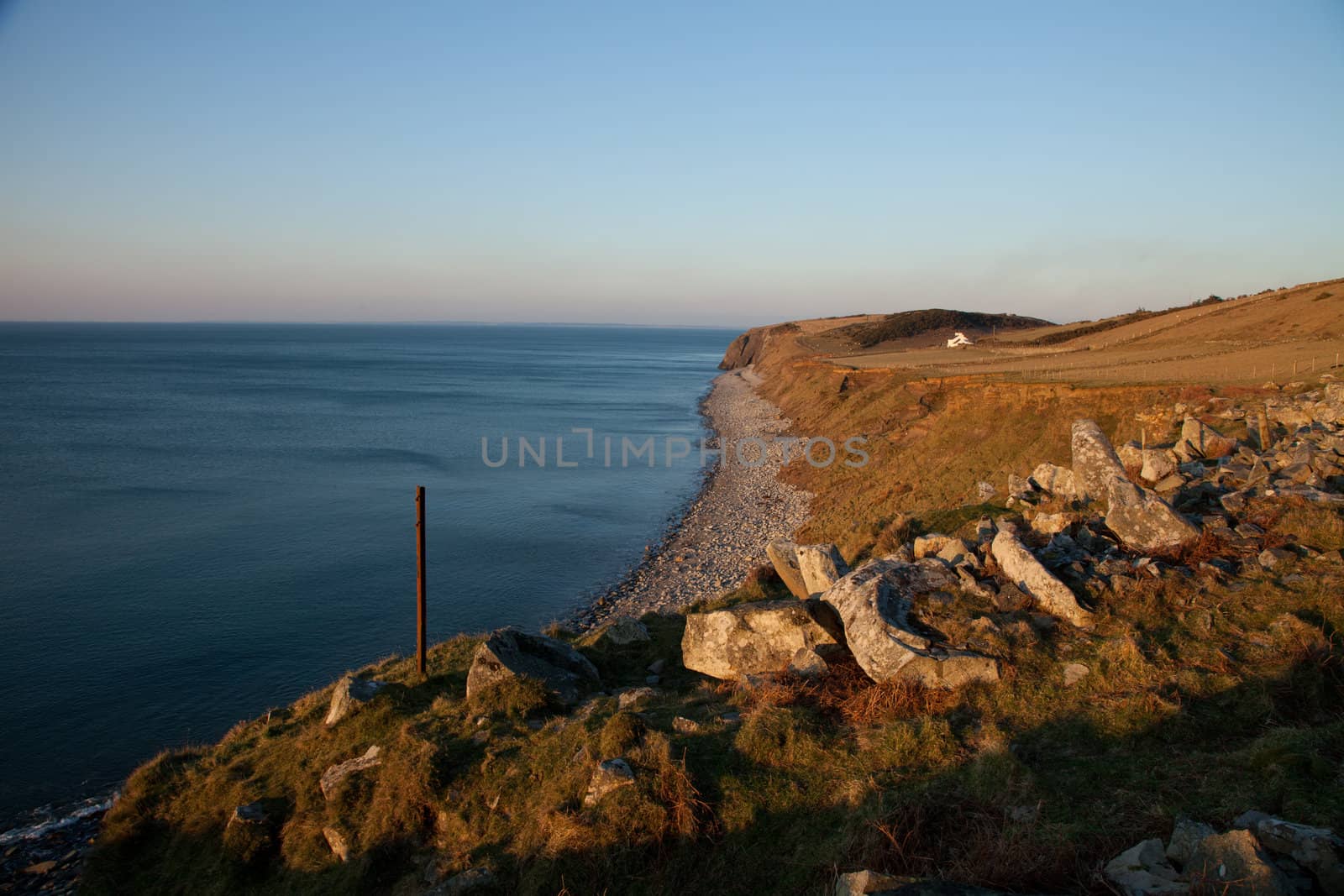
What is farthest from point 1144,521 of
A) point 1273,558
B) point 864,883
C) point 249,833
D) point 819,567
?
point 249,833

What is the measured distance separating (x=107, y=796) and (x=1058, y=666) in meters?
18.7

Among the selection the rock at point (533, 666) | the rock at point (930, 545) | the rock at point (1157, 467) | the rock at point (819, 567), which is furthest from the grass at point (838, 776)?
the rock at point (1157, 467)

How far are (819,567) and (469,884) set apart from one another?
824 cm

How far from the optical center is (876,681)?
986 cm

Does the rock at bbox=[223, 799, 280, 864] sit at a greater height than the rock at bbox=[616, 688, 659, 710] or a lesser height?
lesser

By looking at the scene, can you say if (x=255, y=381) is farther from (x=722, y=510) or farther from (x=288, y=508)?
(x=722, y=510)

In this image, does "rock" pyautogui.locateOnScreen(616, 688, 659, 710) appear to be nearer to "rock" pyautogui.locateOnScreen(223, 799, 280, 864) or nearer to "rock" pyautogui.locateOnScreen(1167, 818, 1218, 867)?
"rock" pyautogui.locateOnScreen(223, 799, 280, 864)

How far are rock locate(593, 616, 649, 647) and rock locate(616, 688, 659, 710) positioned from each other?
126 inches

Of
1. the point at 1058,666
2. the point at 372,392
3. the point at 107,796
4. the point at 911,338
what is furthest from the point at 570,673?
the point at 911,338

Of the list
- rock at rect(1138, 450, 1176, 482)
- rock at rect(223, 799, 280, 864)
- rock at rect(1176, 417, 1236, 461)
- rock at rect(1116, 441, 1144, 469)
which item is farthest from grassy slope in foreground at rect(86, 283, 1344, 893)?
rock at rect(1176, 417, 1236, 461)

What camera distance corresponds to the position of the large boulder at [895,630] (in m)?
9.46

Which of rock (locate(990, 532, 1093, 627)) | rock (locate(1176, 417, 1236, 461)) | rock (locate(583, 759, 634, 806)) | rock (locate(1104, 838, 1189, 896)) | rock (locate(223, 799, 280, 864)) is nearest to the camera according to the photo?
rock (locate(1104, 838, 1189, 896))

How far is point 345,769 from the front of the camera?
416 inches

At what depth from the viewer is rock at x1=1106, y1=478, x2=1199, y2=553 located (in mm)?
11562
